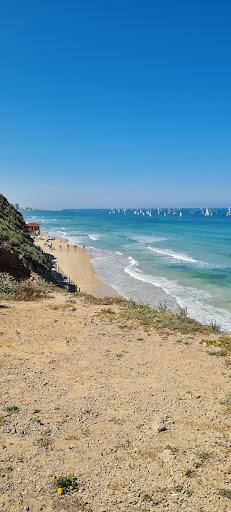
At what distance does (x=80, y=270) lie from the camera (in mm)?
42094

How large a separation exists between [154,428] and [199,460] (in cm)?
107

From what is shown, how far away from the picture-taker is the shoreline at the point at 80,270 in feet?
104

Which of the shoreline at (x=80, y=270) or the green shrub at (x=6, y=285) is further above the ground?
the green shrub at (x=6, y=285)

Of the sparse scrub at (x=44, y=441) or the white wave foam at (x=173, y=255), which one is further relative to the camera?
the white wave foam at (x=173, y=255)

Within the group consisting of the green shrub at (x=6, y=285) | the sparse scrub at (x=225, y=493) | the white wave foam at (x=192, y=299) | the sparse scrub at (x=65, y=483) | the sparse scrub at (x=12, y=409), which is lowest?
the white wave foam at (x=192, y=299)

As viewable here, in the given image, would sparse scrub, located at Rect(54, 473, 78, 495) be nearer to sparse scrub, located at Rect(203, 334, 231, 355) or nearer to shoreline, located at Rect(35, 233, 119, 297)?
sparse scrub, located at Rect(203, 334, 231, 355)

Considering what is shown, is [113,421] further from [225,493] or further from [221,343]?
[221,343]

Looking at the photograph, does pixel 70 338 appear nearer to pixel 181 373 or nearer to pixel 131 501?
pixel 181 373

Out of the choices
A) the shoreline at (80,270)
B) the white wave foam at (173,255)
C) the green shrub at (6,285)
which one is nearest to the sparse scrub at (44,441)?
the green shrub at (6,285)

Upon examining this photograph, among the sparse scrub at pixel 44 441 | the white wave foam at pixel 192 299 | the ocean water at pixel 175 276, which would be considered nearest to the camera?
the sparse scrub at pixel 44 441

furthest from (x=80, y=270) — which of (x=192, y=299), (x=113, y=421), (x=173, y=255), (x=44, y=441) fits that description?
(x=44, y=441)

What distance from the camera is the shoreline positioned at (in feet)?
104

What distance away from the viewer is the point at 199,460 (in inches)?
248

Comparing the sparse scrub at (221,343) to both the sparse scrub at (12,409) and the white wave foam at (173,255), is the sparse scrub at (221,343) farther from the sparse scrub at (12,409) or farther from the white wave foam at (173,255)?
the white wave foam at (173,255)
